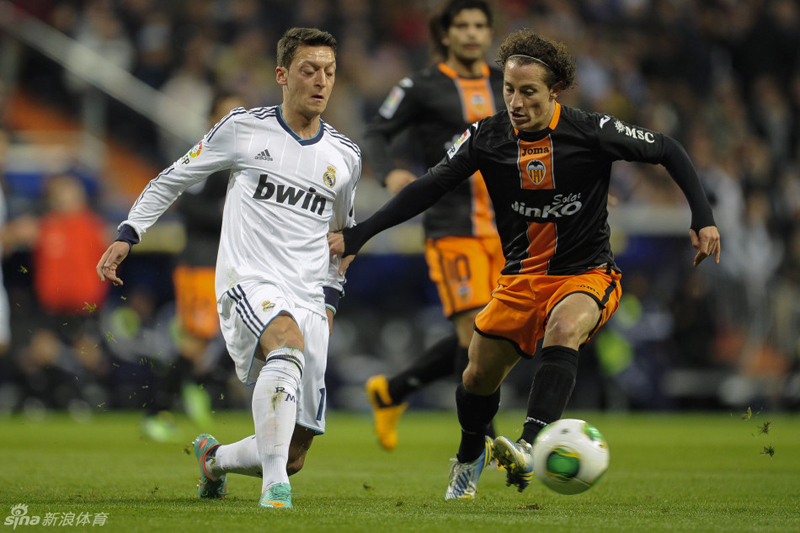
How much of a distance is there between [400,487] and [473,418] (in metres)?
0.72

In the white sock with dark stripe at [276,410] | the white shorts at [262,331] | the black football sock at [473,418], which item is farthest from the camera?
the black football sock at [473,418]

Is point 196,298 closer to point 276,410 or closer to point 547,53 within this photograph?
point 276,410

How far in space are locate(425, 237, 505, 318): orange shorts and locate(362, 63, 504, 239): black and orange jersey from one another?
7cm

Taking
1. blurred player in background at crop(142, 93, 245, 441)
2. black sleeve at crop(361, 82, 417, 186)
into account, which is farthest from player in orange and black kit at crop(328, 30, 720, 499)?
blurred player in background at crop(142, 93, 245, 441)

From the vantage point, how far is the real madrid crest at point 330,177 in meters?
5.33

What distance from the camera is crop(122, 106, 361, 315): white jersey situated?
516cm

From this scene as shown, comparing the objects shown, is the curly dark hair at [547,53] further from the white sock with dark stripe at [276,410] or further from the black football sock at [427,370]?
the black football sock at [427,370]

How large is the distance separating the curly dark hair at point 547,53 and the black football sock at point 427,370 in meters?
3.05

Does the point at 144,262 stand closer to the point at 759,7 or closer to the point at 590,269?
the point at 590,269

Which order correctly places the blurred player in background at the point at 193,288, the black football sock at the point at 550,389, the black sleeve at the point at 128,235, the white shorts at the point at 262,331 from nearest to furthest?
1. the black football sock at the point at 550,389
2. the white shorts at the point at 262,331
3. the black sleeve at the point at 128,235
4. the blurred player in background at the point at 193,288

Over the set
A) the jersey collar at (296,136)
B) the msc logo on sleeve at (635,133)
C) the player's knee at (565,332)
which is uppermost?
the msc logo on sleeve at (635,133)

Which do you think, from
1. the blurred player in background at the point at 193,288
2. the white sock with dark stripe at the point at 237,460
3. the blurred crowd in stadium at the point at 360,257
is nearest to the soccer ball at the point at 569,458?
the white sock with dark stripe at the point at 237,460

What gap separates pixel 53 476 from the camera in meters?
6.31

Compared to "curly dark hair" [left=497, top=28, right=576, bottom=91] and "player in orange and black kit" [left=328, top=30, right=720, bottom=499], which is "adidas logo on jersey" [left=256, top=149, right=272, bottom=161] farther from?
"curly dark hair" [left=497, top=28, right=576, bottom=91]
